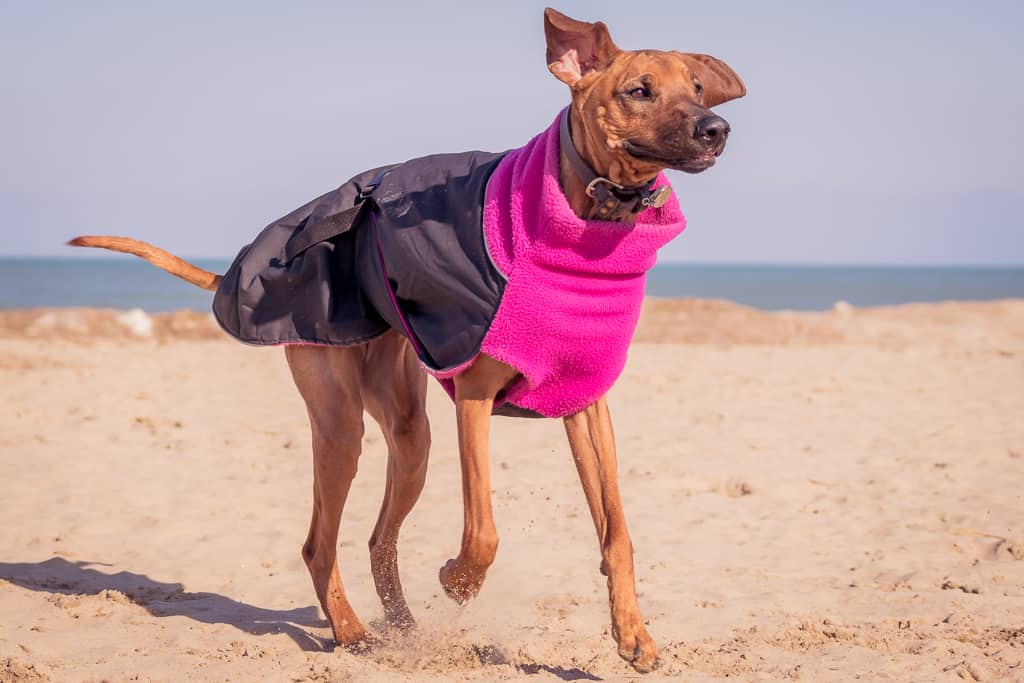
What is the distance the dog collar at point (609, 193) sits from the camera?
140 inches

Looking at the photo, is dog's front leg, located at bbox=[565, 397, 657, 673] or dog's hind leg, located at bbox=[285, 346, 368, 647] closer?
dog's front leg, located at bbox=[565, 397, 657, 673]

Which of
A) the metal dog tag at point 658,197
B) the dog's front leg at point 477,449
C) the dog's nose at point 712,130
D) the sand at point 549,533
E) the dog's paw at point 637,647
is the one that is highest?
the dog's nose at point 712,130

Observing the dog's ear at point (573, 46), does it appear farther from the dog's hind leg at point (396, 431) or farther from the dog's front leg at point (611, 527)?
the dog's hind leg at point (396, 431)

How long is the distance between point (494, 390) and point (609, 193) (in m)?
0.75

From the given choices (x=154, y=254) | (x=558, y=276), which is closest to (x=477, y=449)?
(x=558, y=276)

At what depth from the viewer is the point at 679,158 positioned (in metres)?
3.39

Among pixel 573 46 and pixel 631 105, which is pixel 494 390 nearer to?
pixel 631 105

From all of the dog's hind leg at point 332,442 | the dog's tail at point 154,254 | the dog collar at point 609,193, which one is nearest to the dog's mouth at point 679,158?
the dog collar at point 609,193

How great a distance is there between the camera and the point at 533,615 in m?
4.78

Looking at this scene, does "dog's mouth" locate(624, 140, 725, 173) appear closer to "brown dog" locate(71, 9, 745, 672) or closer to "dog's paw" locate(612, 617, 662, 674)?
"brown dog" locate(71, 9, 745, 672)

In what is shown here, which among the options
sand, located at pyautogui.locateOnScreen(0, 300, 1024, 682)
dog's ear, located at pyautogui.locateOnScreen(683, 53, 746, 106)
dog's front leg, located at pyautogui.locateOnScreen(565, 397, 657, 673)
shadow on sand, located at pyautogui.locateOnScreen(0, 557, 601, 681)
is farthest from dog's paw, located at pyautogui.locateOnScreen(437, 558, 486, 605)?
dog's ear, located at pyautogui.locateOnScreen(683, 53, 746, 106)

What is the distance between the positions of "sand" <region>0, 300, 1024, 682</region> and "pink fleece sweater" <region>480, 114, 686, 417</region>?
107 centimetres

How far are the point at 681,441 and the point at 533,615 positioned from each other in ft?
10.9

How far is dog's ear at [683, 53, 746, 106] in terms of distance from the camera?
373 cm
